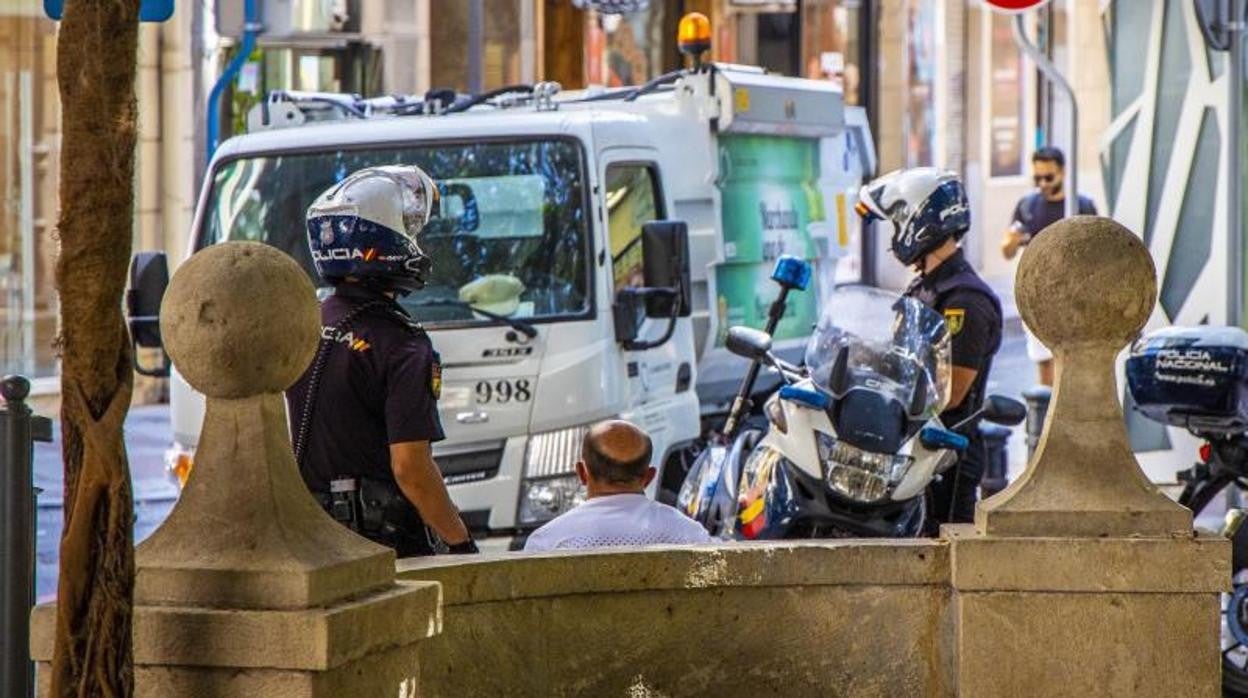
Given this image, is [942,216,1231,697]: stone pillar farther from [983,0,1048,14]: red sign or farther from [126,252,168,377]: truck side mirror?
[983,0,1048,14]: red sign

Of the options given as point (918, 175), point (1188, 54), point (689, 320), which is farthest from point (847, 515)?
point (1188, 54)

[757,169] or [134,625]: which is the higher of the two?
[757,169]

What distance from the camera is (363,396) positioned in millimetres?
7008

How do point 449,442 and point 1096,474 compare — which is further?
point 449,442

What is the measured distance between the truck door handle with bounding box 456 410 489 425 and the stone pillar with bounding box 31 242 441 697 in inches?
205

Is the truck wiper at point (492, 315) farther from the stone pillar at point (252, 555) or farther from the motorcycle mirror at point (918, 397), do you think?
the stone pillar at point (252, 555)

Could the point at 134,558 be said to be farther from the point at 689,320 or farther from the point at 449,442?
the point at 689,320

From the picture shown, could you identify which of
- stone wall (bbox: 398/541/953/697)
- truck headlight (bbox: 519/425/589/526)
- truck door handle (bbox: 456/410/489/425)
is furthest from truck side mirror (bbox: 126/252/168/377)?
stone wall (bbox: 398/541/953/697)

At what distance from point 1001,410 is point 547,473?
2.33m

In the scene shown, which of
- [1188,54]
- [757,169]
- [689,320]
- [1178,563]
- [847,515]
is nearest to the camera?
[1178,563]

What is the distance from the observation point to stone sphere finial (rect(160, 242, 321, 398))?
515cm

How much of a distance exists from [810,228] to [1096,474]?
26.5 feet

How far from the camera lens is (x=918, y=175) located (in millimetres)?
9375

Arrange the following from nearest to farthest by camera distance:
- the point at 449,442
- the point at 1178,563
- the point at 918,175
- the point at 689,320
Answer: the point at 1178,563 → the point at 918,175 → the point at 449,442 → the point at 689,320
